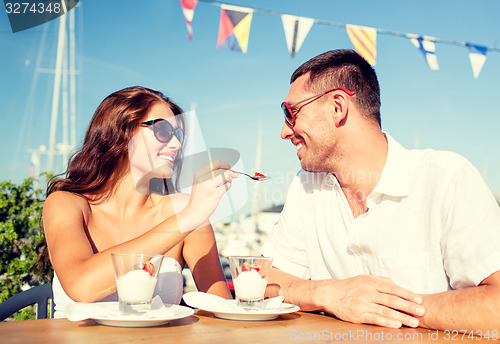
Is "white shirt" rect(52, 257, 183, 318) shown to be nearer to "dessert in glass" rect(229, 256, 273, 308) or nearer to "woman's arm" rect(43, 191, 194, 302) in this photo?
"woman's arm" rect(43, 191, 194, 302)

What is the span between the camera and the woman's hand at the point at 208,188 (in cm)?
163

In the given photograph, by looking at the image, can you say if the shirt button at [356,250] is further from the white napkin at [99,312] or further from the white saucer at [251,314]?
the white napkin at [99,312]

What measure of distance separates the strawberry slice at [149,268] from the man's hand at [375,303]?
647 millimetres

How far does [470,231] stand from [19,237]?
3.52 meters

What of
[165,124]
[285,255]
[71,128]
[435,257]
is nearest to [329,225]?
[285,255]

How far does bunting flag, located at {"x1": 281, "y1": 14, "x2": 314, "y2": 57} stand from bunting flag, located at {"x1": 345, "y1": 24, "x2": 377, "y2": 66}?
0.58 m

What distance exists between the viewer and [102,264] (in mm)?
1579

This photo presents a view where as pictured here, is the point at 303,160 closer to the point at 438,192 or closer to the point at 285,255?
the point at 285,255

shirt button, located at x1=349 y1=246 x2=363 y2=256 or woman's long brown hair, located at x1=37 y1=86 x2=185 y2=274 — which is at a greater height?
woman's long brown hair, located at x1=37 y1=86 x2=185 y2=274

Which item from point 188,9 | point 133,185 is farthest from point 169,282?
point 188,9

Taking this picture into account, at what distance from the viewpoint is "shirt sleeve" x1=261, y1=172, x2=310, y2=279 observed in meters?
2.21

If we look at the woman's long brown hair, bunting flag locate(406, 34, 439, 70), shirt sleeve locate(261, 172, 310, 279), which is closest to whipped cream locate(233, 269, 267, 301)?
shirt sleeve locate(261, 172, 310, 279)

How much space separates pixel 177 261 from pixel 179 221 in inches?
29.1

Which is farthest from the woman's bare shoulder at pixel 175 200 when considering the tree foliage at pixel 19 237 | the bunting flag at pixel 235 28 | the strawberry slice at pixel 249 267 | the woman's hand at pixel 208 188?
the bunting flag at pixel 235 28
